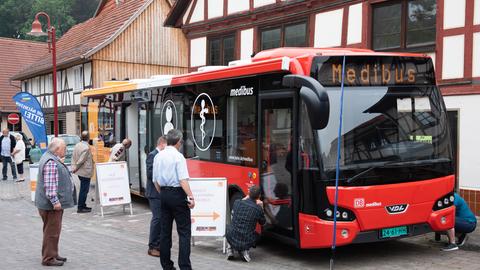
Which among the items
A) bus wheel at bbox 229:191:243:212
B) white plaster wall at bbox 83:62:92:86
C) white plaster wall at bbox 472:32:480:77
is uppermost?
white plaster wall at bbox 83:62:92:86

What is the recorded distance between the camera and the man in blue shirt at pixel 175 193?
6430 mm

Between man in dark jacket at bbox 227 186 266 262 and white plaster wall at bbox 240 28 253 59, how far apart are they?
949 cm

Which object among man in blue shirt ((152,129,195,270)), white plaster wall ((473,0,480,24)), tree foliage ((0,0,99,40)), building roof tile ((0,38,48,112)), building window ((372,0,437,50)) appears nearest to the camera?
man in blue shirt ((152,129,195,270))

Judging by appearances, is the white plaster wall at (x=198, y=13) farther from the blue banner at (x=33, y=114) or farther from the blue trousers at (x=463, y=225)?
the blue trousers at (x=463, y=225)

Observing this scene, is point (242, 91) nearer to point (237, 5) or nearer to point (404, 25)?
point (404, 25)

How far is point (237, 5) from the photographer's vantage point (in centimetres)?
1720

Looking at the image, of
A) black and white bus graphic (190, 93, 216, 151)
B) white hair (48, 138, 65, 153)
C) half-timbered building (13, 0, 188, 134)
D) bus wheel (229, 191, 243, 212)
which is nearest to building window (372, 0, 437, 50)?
black and white bus graphic (190, 93, 216, 151)

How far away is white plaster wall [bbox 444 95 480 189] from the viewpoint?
10.7m

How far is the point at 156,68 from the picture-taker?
3172 centimetres

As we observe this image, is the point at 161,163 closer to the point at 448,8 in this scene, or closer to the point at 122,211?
the point at 122,211

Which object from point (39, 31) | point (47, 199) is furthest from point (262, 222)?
point (39, 31)

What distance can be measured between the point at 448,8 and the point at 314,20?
4.01 meters

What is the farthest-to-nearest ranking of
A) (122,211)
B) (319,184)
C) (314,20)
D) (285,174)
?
(314,20), (122,211), (285,174), (319,184)

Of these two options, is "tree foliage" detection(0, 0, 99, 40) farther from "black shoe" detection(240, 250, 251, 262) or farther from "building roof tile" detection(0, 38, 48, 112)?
"black shoe" detection(240, 250, 251, 262)
